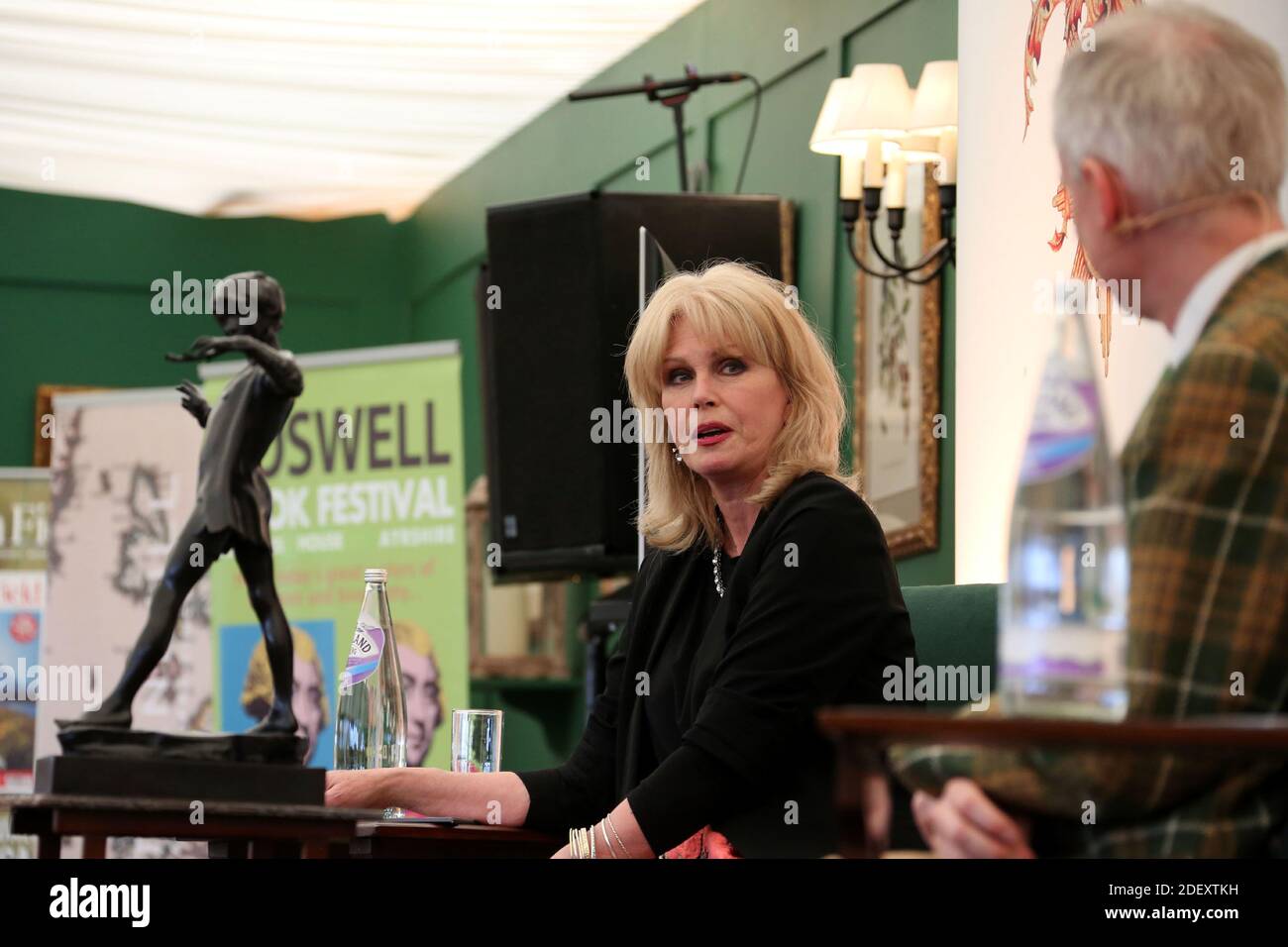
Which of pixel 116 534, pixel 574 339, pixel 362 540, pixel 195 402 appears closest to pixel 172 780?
pixel 195 402

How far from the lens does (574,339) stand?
15.8 ft

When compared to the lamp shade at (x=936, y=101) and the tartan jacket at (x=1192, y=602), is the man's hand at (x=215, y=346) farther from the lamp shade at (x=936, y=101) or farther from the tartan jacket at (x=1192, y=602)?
the lamp shade at (x=936, y=101)

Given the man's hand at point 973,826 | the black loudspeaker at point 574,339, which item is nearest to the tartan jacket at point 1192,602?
the man's hand at point 973,826

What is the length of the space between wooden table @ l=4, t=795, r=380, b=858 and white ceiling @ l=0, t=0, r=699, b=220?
4368mm

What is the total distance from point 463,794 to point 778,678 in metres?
0.53

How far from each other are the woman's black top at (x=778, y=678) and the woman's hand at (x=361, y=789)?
0.32 metres

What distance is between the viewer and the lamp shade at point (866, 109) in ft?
13.7

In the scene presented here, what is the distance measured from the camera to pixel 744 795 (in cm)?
210

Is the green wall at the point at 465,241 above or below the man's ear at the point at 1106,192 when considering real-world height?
above

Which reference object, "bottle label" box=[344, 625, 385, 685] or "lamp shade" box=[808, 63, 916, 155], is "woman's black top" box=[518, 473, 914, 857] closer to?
"bottle label" box=[344, 625, 385, 685]

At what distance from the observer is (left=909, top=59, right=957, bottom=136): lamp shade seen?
410 centimetres
